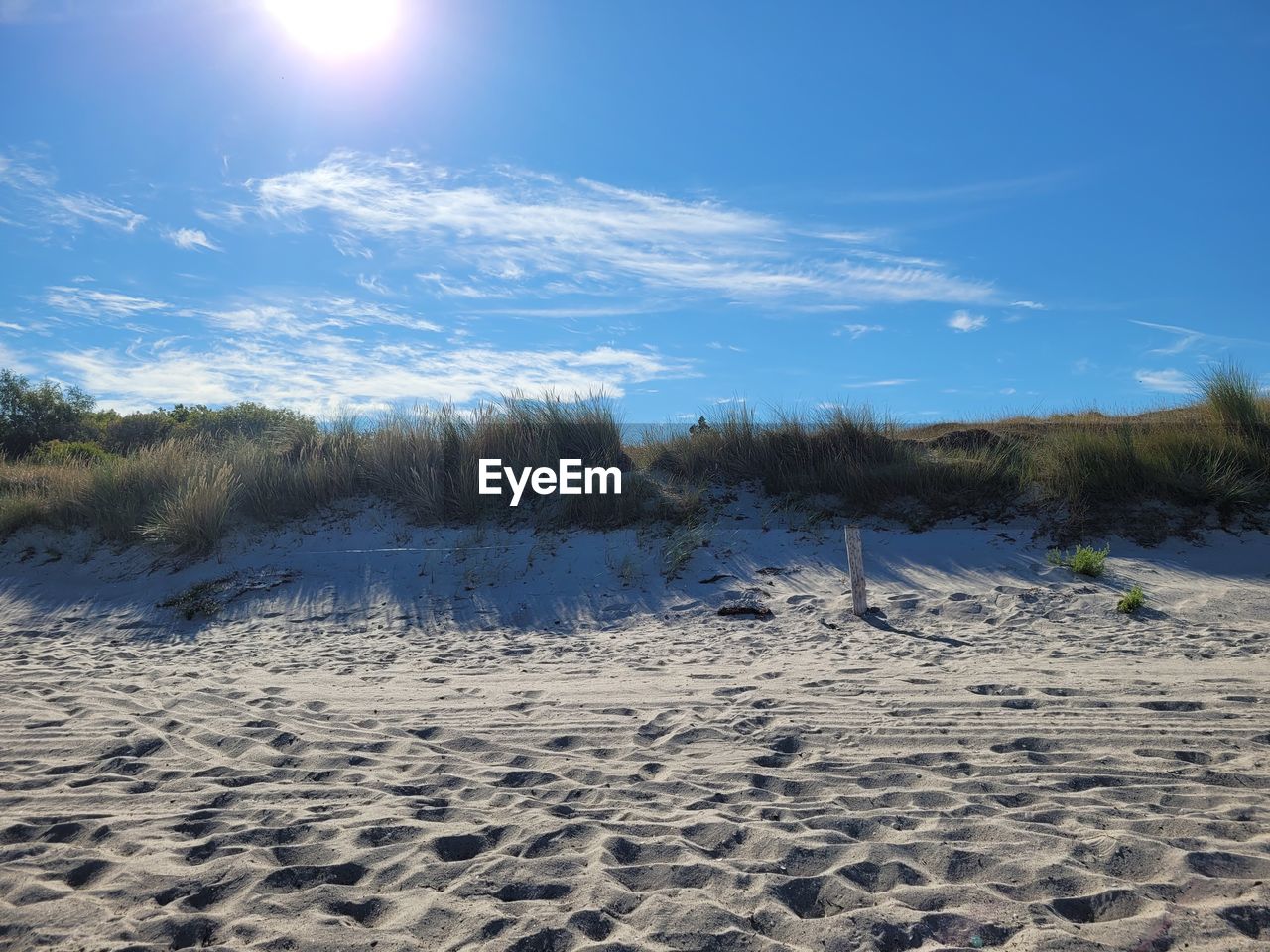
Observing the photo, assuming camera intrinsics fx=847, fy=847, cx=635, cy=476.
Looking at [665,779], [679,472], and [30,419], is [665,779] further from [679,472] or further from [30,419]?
[30,419]

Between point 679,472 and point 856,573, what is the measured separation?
206 inches

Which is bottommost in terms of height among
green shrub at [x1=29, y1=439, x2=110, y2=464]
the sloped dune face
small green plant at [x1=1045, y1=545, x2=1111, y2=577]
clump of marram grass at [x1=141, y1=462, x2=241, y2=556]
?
the sloped dune face

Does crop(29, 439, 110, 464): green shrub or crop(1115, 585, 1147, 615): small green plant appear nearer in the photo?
crop(1115, 585, 1147, 615): small green plant

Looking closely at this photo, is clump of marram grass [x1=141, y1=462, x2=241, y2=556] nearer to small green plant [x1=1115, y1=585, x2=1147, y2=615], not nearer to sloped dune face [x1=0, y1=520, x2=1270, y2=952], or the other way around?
sloped dune face [x1=0, y1=520, x2=1270, y2=952]

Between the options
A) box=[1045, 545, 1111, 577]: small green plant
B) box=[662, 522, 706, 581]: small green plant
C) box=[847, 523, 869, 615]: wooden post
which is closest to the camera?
box=[847, 523, 869, 615]: wooden post

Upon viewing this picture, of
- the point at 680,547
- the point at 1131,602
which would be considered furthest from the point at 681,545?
the point at 1131,602

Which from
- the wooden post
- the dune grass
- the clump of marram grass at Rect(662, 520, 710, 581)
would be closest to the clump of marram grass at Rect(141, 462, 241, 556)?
the dune grass

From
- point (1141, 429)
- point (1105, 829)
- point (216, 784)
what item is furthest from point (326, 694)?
point (1141, 429)

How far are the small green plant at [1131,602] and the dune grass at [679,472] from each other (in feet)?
7.75

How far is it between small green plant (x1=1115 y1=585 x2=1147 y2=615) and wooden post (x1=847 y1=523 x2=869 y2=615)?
8.14 feet

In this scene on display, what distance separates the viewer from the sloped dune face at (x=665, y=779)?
10.6 ft

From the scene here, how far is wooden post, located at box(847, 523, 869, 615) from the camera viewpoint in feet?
29.9

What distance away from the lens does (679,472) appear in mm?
14023

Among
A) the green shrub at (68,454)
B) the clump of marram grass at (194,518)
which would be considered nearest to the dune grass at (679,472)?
the clump of marram grass at (194,518)
